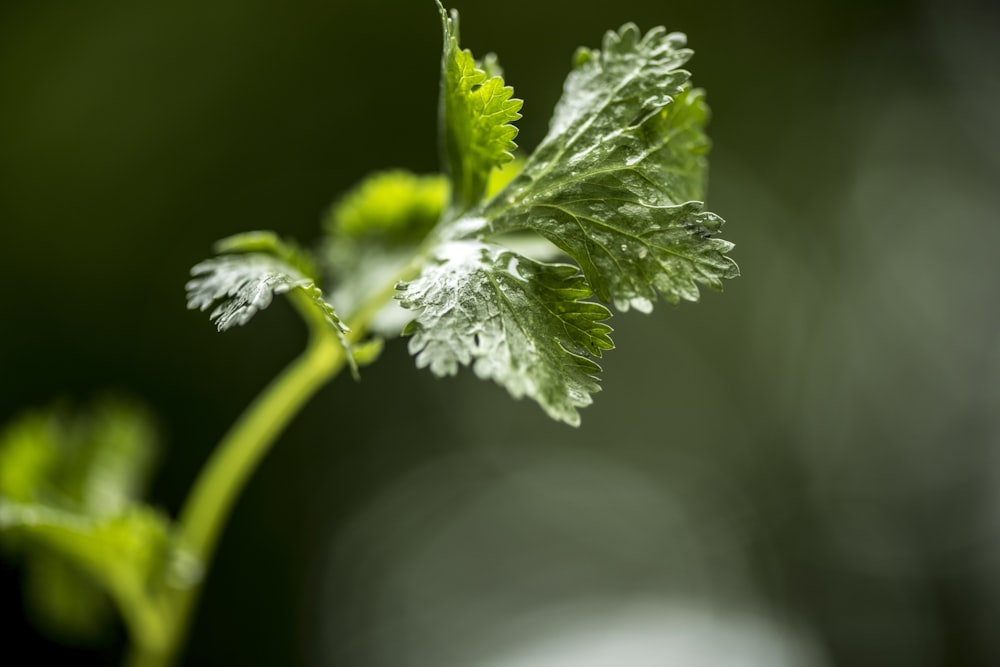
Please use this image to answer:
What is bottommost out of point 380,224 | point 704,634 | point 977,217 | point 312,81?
point 704,634

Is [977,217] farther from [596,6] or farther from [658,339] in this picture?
[596,6]

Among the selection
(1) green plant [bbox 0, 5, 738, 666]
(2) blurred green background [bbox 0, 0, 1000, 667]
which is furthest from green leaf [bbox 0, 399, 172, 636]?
(2) blurred green background [bbox 0, 0, 1000, 667]

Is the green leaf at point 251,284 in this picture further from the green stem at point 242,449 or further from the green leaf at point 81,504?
the green leaf at point 81,504

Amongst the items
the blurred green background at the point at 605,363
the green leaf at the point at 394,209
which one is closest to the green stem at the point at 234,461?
the green leaf at the point at 394,209

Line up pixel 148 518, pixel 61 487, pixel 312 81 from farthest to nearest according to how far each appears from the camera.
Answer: pixel 312 81 < pixel 61 487 < pixel 148 518

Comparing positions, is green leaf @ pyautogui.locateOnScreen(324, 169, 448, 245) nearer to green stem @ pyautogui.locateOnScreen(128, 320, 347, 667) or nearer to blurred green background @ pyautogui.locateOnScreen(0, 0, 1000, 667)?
green stem @ pyautogui.locateOnScreen(128, 320, 347, 667)

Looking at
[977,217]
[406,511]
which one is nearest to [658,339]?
[406,511]
